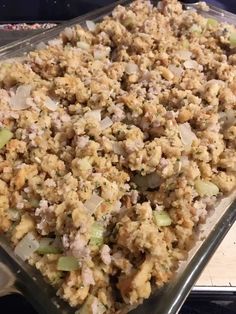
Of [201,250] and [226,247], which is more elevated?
[201,250]

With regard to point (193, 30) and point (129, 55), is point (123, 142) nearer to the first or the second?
point (129, 55)

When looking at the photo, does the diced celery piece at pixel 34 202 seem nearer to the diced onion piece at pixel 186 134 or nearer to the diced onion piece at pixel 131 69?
the diced onion piece at pixel 186 134

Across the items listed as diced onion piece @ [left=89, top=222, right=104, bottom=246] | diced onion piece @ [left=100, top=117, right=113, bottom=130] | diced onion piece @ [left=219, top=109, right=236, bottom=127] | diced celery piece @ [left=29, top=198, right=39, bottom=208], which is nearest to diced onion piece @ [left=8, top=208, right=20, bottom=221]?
diced celery piece @ [left=29, top=198, right=39, bottom=208]

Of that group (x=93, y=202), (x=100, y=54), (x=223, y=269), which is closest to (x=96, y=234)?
(x=93, y=202)

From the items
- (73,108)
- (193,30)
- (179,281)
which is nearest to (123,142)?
(73,108)

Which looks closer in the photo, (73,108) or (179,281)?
(179,281)

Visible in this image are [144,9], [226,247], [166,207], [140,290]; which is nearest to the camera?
[140,290]

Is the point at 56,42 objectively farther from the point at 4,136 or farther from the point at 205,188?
the point at 205,188
